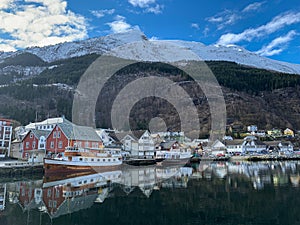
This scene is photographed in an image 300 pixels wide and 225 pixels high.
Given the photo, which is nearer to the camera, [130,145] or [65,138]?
[65,138]

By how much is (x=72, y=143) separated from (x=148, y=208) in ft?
86.8

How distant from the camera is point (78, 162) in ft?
109

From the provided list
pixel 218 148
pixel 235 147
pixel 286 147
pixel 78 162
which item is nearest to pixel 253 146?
pixel 235 147

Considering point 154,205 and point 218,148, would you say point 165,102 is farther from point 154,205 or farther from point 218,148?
point 154,205

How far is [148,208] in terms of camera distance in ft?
51.5

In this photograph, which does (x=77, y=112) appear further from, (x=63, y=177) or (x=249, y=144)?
(x=63, y=177)

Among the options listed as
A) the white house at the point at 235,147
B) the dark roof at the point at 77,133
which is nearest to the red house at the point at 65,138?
the dark roof at the point at 77,133

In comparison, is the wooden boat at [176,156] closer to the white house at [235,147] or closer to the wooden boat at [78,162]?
the wooden boat at [78,162]

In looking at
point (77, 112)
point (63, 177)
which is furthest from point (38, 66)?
point (63, 177)

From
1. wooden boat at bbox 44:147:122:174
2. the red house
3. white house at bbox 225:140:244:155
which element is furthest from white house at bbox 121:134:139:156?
white house at bbox 225:140:244:155

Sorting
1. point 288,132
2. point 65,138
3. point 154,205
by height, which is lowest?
point 154,205

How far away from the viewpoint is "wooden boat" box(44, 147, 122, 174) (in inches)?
1214

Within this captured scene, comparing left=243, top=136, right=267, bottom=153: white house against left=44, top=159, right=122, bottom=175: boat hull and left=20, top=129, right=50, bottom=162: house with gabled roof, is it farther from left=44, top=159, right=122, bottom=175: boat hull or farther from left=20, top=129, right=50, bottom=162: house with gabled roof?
left=20, top=129, right=50, bottom=162: house with gabled roof

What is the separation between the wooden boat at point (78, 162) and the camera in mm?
30844
